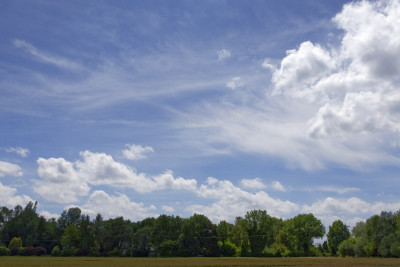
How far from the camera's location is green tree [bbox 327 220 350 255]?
435 feet

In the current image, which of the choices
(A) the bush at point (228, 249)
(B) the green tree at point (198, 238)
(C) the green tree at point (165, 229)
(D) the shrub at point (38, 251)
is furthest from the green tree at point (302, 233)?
(D) the shrub at point (38, 251)

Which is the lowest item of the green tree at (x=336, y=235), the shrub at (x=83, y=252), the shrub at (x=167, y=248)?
the shrub at (x=83, y=252)

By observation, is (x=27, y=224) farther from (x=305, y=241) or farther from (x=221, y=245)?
(x=305, y=241)

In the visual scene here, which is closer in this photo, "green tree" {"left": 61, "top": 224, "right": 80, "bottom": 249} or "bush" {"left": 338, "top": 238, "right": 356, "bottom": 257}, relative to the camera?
"bush" {"left": 338, "top": 238, "right": 356, "bottom": 257}

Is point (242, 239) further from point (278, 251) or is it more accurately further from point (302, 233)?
point (302, 233)

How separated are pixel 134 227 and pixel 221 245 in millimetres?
39848

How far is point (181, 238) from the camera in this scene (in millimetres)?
116000

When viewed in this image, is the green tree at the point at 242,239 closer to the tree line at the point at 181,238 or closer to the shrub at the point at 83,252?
the tree line at the point at 181,238

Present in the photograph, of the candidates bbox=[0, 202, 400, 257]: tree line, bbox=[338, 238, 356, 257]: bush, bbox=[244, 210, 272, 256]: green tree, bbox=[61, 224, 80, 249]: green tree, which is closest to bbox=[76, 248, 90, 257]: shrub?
bbox=[0, 202, 400, 257]: tree line

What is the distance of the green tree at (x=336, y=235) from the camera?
13262 centimetres

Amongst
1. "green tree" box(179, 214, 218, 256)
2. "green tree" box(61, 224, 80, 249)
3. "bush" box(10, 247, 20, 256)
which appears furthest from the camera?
"green tree" box(61, 224, 80, 249)

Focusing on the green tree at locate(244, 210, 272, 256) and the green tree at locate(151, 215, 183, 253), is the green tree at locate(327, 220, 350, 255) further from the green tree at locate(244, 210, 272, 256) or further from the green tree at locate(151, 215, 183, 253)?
the green tree at locate(151, 215, 183, 253)

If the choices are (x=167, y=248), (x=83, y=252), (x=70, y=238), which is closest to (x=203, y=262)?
(x=167, y=248)

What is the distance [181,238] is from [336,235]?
6510cm
